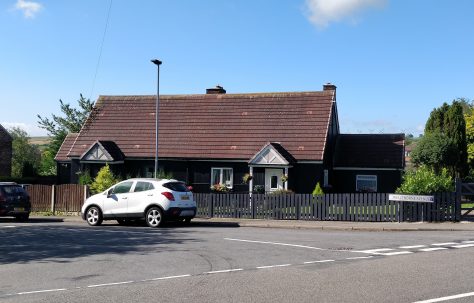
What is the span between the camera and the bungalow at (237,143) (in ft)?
105

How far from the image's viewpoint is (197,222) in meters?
22.3

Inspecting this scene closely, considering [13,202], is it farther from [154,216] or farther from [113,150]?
[113,150]

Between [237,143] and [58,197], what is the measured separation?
1114 centimetres

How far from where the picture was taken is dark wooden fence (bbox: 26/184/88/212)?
90.7 feet

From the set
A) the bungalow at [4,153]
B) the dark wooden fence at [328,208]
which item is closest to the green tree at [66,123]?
the bungalow at [4,153]

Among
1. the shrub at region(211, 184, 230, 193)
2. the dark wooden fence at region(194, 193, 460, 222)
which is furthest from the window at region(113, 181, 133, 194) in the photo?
the shrub at region(211, 184, 230, 193)

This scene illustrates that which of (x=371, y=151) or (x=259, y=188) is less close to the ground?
(x=371, y=151)

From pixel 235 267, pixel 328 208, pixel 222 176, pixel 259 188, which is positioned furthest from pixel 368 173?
pixel 235 267

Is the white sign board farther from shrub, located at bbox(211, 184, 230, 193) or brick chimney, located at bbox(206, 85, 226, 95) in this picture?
brick chimney, located at bbox(206, 85, 226, 95)

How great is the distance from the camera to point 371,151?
3469 centimetres

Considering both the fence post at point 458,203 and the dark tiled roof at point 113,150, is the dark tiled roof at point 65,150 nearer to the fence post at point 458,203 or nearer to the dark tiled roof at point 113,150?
the dark tiled roof at point 113,150

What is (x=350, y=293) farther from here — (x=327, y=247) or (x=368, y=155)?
(x=368, y=155)

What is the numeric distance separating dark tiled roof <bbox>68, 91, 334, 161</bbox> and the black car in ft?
34.7

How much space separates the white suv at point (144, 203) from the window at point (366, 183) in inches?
617
